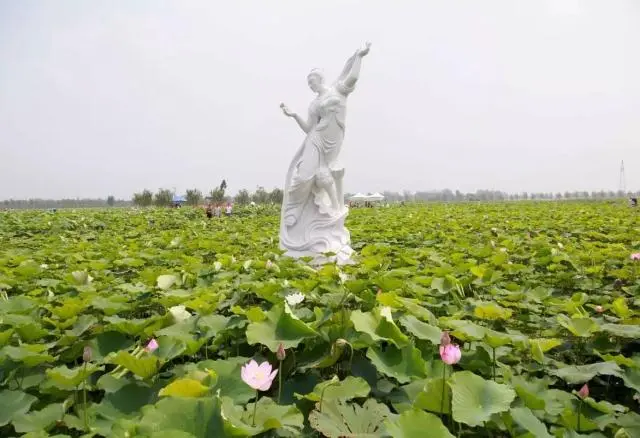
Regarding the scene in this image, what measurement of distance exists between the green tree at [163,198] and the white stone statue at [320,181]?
57.1ft

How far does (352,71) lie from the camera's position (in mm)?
4672

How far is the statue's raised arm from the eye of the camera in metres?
4.59

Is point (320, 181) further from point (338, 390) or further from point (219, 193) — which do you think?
point (219, 193)

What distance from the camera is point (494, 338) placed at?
1212 millimetres

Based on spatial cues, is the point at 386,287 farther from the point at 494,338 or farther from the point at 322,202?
the point at 322,202

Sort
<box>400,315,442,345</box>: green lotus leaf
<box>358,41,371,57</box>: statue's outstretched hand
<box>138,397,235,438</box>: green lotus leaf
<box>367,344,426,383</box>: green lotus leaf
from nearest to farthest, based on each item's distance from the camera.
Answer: <box>138,397,235,438</box>: green lotus leaf
<box>367,344,426,383</box>: green lotus leaf
<box>400,315,442,345</box>: green lotus leaf
<box>358,41,371,57</box>: statue's outstretched hand

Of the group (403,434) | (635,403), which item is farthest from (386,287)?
(403,434)

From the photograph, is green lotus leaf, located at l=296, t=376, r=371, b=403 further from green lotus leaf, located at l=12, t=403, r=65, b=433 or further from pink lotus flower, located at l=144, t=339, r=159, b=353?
green lotus leaf, located at l=12, t=403, r=65, b=433

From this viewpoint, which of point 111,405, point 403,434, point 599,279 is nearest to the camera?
point 403,434

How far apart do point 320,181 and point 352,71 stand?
1.16 metres

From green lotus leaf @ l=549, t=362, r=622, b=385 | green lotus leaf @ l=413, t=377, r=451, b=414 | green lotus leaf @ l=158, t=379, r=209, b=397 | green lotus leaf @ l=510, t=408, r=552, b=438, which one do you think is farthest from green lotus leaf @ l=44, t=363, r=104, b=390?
green lotus leaf @ l=549, t=362, r=622, b=385

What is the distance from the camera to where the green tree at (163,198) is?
2117 centimetres

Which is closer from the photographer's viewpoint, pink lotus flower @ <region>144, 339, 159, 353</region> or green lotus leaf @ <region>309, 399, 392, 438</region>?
green lotus leaf @ <region>309, 399, 392, 438</region>

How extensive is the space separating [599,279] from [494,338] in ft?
6.42
